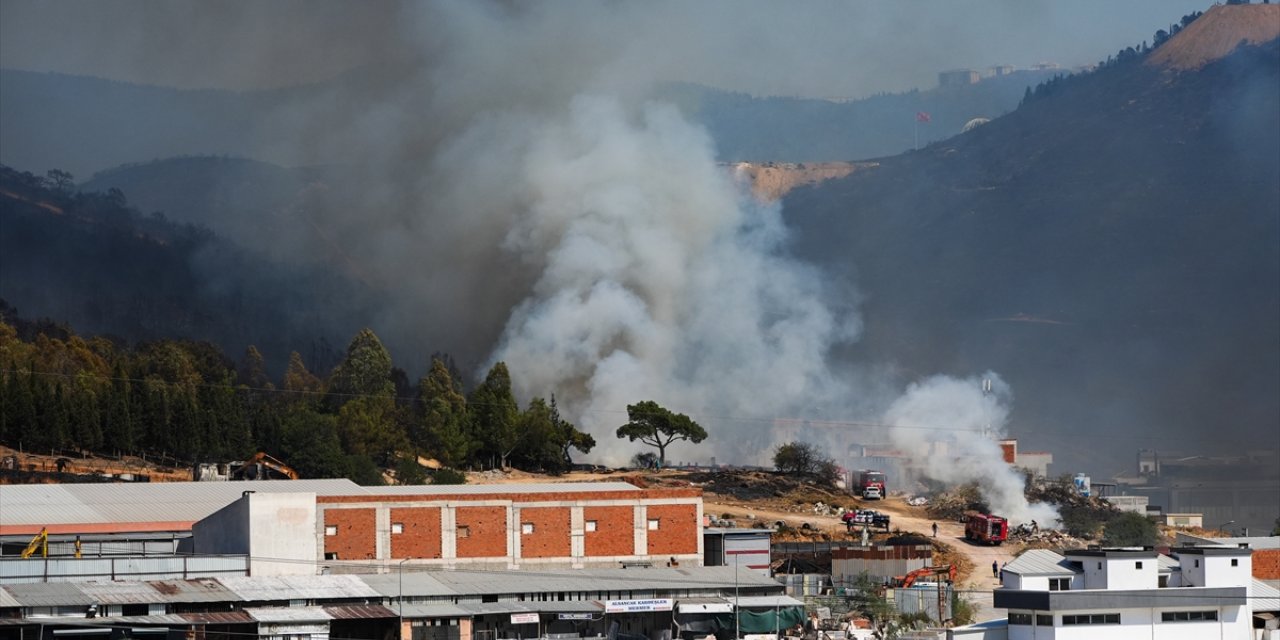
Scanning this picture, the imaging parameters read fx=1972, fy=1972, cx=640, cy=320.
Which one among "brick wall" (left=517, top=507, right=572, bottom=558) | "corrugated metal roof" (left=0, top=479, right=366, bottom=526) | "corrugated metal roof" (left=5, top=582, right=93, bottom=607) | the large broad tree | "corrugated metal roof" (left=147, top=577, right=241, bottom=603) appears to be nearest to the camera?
"corrugated metal roof" (left=5, top=582, right=93, bottom=607)

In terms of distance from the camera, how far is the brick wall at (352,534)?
57312mm

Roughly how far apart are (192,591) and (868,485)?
44.3 meters

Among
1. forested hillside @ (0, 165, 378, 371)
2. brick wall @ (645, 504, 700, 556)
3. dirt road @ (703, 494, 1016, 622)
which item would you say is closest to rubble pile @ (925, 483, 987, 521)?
dirt road @ (703, 494, 1016, 622)

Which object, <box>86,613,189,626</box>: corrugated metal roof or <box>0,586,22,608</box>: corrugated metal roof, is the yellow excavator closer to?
<box>0,586,22,608</box>: corrugated metal roof

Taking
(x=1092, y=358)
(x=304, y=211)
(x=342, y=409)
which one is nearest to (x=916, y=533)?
(x=342, y=409)

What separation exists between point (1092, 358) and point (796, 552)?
137495 mm

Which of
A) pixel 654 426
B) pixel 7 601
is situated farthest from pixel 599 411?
pixel 7 601

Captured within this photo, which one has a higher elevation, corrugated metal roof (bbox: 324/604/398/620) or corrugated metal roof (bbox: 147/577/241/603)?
corrugated metal roof (bbox: 147/577/241/603)

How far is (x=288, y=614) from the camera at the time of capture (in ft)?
162

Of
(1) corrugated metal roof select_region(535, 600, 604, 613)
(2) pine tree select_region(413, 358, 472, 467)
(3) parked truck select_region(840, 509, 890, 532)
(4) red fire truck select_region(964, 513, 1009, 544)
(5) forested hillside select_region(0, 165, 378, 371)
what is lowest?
(1) corrugated metal roof select_region(535, 600, 604, 613)

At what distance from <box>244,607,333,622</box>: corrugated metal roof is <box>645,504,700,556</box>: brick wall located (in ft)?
44.3

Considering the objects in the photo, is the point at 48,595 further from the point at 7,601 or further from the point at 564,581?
the point at 564,581

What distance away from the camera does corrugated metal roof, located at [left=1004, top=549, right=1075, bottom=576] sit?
5097 centimetres

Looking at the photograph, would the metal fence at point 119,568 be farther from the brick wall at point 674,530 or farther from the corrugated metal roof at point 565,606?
the brick wall at point 674,530
